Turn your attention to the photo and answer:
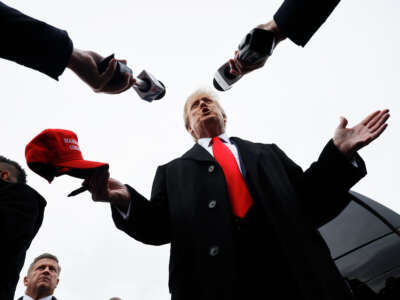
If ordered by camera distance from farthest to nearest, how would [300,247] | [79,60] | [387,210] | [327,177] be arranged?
[387,210], [327,177], [300,247], [79,60]

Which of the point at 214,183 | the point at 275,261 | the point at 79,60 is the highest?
the point at 79,60

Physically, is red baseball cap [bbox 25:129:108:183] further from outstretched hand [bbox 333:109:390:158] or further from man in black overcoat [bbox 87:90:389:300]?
outstretched hand [bbox 333:109:390:158]

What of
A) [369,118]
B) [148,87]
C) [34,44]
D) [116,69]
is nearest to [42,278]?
[148,87]

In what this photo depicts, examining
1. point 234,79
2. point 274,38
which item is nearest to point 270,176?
point 234,79

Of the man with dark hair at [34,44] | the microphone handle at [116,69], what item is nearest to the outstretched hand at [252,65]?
the microphone handle at [116,69]

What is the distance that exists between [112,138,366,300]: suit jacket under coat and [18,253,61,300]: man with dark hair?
265 centimetres

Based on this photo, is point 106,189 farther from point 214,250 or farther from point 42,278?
point 42,278

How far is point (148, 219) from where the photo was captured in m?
1.95

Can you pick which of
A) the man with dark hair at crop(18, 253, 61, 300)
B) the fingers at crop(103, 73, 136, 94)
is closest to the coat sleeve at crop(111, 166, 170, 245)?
the fingers at crop(103, 73, 136, 94)

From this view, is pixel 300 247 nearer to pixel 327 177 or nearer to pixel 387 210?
pixel 327 177

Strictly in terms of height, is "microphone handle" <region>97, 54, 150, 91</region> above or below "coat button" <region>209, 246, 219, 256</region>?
above

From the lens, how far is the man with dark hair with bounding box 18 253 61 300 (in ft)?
12.7

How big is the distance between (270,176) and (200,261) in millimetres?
655

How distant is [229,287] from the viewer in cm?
144
